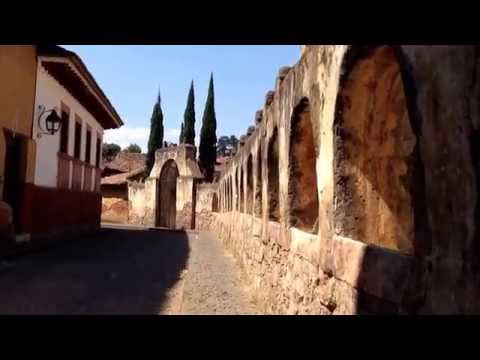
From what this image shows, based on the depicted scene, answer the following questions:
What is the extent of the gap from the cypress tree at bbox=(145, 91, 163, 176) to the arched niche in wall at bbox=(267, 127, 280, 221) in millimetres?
33193

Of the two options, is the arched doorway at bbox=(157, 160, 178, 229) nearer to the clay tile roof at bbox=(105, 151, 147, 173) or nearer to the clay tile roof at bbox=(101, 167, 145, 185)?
the clay tile roof at bbox=(101, 167, 145, 185)

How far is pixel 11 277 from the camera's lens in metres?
7.54

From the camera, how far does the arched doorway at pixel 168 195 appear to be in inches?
1230

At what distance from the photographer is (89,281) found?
25.2 ft

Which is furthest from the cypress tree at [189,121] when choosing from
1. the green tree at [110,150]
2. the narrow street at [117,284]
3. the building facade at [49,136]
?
the narrow street at [117,284]

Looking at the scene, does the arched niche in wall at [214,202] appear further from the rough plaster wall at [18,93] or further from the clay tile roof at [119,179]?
the rough plaster wall at [18,93]

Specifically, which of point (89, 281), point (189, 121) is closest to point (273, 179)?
point (89, 281)

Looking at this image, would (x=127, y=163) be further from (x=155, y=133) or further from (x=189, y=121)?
(x=189, y=121)

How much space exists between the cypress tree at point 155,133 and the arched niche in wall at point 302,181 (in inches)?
1383

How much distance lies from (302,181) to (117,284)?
3475 millimetres

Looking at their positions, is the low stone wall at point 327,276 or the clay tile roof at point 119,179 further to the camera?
the clay tile roof at point 119,179

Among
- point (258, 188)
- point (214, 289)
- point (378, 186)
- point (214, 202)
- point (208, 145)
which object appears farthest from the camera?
point (208, 145)
